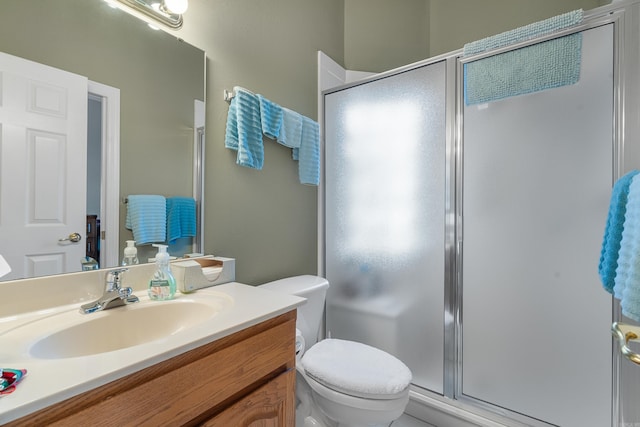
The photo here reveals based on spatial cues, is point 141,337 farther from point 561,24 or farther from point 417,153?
point 561,24

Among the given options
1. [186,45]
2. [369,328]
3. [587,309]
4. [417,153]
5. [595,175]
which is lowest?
[369,328]

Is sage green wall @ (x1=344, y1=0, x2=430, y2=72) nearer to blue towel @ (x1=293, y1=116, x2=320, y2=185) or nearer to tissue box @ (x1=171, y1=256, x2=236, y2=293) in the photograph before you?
blue towel @ (x1=293, y1=116, x2=320, y2=185)

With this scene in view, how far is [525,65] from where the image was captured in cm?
128

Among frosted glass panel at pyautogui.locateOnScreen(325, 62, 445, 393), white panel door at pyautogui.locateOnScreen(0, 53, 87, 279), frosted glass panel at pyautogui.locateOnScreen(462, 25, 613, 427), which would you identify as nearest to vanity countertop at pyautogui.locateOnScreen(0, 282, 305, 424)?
white panel door at pyautogui.locateOnScreen(0, 53, 87, 279)

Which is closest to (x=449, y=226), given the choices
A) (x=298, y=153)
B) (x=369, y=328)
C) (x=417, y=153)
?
(x=417, y=153)

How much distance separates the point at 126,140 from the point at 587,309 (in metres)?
1.86

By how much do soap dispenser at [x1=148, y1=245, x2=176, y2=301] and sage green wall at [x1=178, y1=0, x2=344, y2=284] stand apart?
0.95ft

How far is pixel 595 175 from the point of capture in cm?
117

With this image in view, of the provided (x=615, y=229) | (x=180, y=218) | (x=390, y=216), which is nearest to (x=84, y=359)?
(x=180, y=218)

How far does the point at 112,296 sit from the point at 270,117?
100cm

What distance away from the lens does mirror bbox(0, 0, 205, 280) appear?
831 mm

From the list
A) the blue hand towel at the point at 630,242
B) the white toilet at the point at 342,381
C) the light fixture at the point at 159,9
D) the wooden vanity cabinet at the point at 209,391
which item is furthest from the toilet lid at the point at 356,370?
the light fixture at the point at 159,9

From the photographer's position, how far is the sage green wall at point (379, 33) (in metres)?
2.23

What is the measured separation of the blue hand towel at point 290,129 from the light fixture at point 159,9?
0.59 m
